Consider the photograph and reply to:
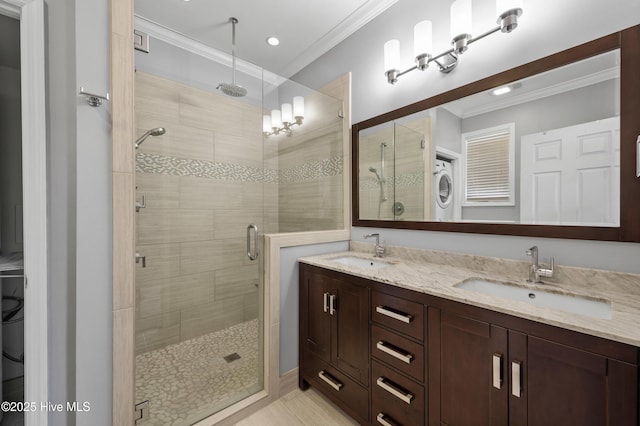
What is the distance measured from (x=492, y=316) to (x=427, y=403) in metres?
0.53

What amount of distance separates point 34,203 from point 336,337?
1.61m

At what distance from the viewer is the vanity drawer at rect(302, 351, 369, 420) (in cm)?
141

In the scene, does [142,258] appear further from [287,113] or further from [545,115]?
[545,115]

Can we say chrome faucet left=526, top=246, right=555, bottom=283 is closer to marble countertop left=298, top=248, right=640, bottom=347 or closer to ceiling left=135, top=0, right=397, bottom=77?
marble countertop left=298, top=248, right=640, bottom=347

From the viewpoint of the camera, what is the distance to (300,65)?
2.75m

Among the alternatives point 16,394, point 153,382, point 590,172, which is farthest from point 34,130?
point 590,172

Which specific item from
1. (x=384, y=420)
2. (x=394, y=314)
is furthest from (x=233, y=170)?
(x=384, y=420)

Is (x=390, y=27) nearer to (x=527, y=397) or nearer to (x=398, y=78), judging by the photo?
(x=398, y=78)

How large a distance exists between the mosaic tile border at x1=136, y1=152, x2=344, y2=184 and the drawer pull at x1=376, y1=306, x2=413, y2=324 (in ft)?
3.87

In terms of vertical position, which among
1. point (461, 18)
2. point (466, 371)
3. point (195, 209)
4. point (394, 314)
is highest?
point (461, 18)

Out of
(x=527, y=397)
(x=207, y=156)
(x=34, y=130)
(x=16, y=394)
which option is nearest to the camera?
(x=527, y=397)

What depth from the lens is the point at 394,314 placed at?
1251mm

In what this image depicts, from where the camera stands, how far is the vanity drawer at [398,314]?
1164mm

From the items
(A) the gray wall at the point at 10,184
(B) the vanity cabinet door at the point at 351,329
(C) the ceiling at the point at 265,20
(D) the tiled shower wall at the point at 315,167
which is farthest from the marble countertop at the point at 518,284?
(C) the ceiling at the point at 265,20
